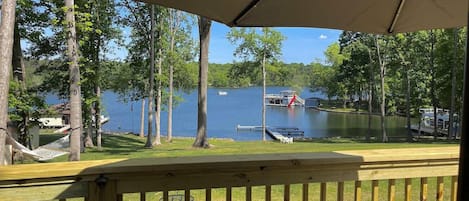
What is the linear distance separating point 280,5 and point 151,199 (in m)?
4.22

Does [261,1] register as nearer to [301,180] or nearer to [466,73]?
[301,180]

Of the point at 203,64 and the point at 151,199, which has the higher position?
the point at 203,64

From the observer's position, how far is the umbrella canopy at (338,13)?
1414 mm

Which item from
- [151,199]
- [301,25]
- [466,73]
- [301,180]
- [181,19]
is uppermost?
[181,19]

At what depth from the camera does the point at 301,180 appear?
1.60 m

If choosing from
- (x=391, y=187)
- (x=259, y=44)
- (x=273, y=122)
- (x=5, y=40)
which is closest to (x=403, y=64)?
(x=259, y=44)

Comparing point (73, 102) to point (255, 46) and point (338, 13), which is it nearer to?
point (338, 13)

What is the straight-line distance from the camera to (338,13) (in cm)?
160

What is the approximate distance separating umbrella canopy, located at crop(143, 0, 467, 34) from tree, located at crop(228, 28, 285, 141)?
2188 centimetres

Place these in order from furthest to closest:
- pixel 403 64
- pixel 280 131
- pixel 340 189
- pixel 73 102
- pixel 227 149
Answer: pixel 280 131, pixel 403 64, pixel 227 149, pixel 73 102, pixel 340 189

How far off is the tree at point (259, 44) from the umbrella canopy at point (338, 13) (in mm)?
21876

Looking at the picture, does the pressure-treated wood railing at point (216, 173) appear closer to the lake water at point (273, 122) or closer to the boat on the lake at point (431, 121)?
the lake water at point (273, 122)

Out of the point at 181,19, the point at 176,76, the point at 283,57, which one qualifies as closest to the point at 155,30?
the point at 181,19

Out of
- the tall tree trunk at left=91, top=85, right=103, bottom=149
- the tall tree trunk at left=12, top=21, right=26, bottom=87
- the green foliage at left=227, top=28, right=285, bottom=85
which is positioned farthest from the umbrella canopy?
the green foliage at left=227, top=28, right=285, bottom=85
